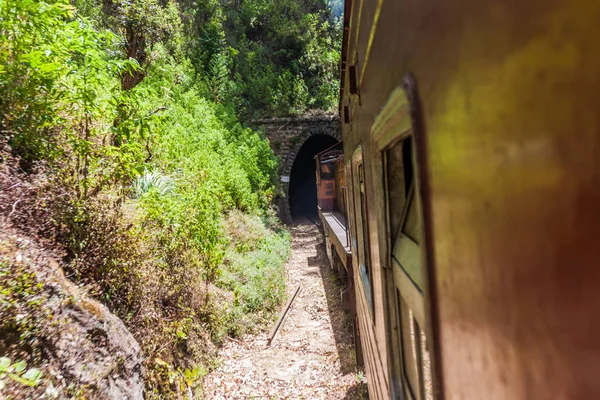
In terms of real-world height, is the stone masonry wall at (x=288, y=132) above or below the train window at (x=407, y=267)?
above

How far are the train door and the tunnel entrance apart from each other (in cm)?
2089

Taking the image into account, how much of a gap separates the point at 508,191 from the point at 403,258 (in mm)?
1109

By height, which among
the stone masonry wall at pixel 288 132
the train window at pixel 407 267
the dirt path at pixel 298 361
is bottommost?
the dirt path at pixel 298 361

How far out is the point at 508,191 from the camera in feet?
1.73

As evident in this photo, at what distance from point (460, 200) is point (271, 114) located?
17841 mm

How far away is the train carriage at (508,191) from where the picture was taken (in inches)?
14.8

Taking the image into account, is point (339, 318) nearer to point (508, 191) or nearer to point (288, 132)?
point (508, 191)

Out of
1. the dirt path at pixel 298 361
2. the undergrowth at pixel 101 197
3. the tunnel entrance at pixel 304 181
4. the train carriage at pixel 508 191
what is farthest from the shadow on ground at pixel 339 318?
the tunnel entrance at pixel 304 181

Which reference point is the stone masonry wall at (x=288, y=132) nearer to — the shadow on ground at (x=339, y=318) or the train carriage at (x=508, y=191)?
the shadow on ground at (x=339, y=318)

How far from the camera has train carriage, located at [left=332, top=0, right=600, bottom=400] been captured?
38cm

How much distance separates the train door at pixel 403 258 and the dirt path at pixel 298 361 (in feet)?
12.8

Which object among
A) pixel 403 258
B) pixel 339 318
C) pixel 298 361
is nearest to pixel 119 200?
Answer: pixel 403 258

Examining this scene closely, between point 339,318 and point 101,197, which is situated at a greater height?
point 101,197

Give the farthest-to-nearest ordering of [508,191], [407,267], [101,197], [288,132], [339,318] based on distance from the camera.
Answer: [288,132] → [339,318] → [101,197] → [407,267] → [508,191]
